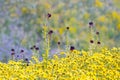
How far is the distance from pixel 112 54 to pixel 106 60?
411 millimetres

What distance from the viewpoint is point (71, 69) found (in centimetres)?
600

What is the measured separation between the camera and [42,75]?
5672 mm

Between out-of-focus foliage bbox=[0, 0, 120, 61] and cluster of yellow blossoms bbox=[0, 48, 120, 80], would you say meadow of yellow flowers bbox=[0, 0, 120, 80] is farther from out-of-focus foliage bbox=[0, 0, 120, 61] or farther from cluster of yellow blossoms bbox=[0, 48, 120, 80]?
cluster of yellow blossoms bbox=[0, 48, 120, 80]

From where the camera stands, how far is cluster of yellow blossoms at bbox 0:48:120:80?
5.65 meters

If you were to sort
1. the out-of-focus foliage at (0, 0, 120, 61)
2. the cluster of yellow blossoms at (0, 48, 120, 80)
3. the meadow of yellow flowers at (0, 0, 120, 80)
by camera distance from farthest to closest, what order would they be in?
the out-of-focus foliage at (0, 0, 120, 61) < the meadow of yellow flowers at (0, 0, 120, 80) < the cluster of yellow blossoms at (0, 48, 120, 80)

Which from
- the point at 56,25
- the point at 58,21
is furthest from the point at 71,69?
the point at 58,21

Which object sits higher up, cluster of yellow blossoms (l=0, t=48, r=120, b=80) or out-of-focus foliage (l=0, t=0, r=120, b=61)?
out-of-focus foliage (l=0, t=0, r=120, b=61)

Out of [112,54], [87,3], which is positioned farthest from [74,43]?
[112,54]

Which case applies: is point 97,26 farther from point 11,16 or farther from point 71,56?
point 71,56

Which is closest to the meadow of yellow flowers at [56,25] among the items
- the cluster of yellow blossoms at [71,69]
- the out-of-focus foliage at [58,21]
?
the out-of-focus foliage at [58,21]

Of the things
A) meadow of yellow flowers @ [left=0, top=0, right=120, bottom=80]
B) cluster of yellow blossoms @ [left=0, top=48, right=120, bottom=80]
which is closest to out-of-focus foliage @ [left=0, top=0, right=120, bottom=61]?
meadow of yellow flowers @ [left=0, top=0, right=120, bottom=80]

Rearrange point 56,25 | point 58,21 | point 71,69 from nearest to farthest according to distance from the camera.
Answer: point 71,69 < point 56,25 < point 58,21

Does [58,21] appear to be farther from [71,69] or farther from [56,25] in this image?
[71,69]

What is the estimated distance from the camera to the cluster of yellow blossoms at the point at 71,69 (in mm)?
5648
